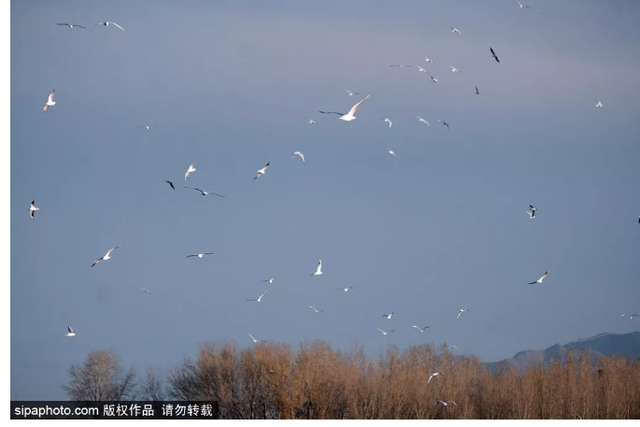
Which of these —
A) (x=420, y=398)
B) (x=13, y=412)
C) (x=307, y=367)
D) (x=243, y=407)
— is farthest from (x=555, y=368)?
(x=13, y=412)

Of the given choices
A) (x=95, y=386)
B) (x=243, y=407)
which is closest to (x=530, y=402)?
(x=243, y=407)

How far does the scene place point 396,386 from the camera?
187 ft

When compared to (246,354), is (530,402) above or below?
below

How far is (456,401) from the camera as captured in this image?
56.5m

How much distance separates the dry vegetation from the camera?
55562mm

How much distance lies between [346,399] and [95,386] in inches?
931

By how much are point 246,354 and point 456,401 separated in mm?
13918

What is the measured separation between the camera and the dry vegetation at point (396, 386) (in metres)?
55.6

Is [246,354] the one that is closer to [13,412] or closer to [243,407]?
[243,407]

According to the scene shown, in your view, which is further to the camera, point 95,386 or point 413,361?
point 95,386

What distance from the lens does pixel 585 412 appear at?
55.0m
